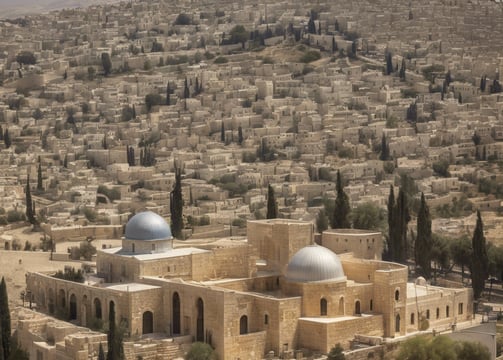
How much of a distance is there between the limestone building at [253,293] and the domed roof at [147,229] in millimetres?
30

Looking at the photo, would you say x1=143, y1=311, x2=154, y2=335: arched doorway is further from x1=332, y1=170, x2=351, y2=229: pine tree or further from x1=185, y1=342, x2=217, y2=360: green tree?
x1=332, y1=170, x2=351, y2=229: pine tree

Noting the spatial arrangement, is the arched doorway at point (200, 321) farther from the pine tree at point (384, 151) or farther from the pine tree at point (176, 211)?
the pine tree at point (384, 151)

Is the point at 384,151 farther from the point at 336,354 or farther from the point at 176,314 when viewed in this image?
the point at 336,354

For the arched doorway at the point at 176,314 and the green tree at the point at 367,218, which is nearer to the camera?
the arched doorway at the point at 176,314

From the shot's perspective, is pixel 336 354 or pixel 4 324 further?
pixel 4 324

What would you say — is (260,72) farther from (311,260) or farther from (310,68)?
(311,260)

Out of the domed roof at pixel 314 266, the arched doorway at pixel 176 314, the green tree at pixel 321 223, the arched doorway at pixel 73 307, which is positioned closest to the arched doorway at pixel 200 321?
the arched doorway at pixel 176 314

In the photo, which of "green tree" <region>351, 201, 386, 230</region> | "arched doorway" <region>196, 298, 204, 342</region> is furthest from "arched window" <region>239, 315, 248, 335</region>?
"green tree" <region>351, 201, 386, 230</region>

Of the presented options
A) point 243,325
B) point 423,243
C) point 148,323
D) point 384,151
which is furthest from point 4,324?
point 384,151

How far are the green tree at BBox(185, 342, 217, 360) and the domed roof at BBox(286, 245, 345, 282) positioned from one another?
155 inches

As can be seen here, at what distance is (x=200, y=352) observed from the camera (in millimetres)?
46500

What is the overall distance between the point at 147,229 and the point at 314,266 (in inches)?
222

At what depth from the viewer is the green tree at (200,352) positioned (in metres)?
46.4

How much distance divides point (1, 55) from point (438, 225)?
66325 millimetres
